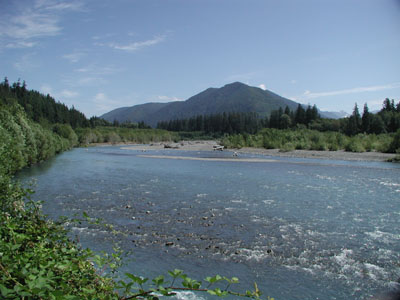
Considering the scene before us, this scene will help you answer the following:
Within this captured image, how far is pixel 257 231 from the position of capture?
14.0 metres

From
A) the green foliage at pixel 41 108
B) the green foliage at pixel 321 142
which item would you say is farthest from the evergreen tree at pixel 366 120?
the green foliage at pixel 41 108

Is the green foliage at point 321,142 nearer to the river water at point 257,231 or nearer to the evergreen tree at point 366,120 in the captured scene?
the evergreen tree at point 366,120

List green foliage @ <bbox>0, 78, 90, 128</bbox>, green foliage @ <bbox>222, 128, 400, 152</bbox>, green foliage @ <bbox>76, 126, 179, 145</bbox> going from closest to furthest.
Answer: green foliage @ <bbox>222, 128, 400, 152</bbox>
green foliage @ <bbox>76, 126, 179, 145</bbox>
green foliage @ <bbox>0, 78, 90, 128</bbox>

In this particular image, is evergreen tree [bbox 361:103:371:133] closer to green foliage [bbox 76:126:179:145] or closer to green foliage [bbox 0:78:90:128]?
green foliage [bbox 76:126:179:145]

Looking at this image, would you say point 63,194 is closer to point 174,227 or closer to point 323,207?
point 174,227

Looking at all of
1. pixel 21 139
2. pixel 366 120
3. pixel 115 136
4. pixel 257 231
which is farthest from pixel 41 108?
pixel 257 231

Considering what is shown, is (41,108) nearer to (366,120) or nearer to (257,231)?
(366,120)

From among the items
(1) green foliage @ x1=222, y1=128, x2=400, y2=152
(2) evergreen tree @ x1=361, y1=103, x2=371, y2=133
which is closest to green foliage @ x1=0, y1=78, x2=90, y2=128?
(1) green foliage @ x1=222, y1=128, x2=400, y2=152

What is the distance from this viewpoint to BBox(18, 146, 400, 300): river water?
386 inches

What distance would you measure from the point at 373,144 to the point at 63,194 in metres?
65.6

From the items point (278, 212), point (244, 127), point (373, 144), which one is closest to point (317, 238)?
point (278, 212)

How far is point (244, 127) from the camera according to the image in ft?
620

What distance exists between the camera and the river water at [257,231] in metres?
9.80

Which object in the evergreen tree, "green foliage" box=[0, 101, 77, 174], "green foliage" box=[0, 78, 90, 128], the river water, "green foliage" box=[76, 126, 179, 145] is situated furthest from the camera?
"green foliage" box=[0, 78, 90, 128]
